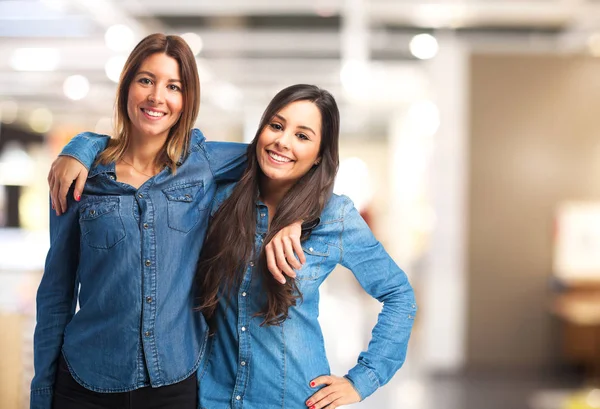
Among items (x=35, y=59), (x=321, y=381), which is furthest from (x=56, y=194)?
(x=35, y=59)

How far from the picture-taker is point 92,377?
1658 millimetres

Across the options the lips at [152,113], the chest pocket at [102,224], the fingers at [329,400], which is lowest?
the fingers at [329,400]

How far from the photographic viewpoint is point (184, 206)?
5.57 feet

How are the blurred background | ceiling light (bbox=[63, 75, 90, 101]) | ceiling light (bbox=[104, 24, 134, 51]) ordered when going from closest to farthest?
the blurred background, ceiling light (bbox=[104, 24, 134, 51]), ceiling light (bbox=[63, 75, 90, 101])

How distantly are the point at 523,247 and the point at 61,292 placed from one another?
577cm

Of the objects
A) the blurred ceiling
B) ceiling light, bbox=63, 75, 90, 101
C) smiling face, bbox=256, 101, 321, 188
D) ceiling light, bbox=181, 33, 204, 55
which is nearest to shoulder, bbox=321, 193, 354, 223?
smiling face, bbox=256, 101, 321, 188

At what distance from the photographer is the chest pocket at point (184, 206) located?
1676 mm

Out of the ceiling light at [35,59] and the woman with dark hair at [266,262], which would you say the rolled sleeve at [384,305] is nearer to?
the woman with dark hair at [266,262]

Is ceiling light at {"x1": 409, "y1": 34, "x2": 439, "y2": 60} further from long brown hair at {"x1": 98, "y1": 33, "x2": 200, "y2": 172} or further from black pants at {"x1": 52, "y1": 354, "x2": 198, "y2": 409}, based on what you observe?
black pants at {"x1": 52, "y1": 354, "x2": 198, "y2": 409}

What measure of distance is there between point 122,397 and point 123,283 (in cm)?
25

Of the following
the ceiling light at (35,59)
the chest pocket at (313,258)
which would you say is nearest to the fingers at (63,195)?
the chest pocket at (313,258)

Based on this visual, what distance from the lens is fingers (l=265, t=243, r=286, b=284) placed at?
1.62 meters

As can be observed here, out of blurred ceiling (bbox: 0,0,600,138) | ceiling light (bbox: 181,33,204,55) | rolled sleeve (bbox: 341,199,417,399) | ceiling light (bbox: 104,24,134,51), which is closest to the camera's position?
rolled sleeve (bbox: 341,199,417,399)

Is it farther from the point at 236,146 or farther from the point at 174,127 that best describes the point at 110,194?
the point at 236,146
